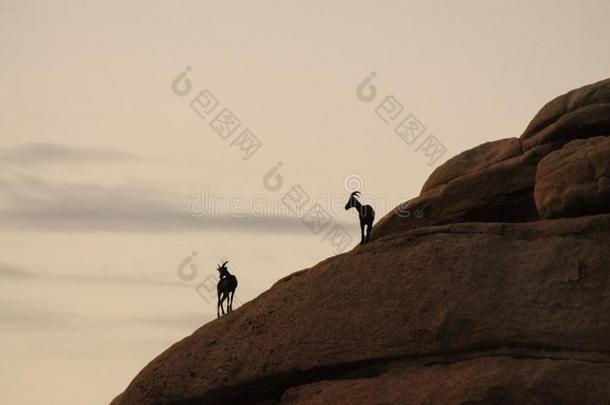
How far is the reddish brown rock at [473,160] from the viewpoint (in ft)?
91.6

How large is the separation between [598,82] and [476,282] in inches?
261

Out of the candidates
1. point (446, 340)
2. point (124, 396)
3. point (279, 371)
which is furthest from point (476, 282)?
point (124, 396)

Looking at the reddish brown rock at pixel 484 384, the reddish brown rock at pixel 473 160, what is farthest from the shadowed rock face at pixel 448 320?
the reddish brown rock at pixel 473 160

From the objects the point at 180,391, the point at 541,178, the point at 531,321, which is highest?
the point at 180,391

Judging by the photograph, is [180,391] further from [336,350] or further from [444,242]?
[444,242]

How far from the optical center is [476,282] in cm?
2256

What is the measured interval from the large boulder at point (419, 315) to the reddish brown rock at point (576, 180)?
0.61 meters

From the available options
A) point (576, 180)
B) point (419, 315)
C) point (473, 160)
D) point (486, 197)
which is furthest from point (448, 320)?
point (473, 160)

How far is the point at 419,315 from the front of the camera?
22547 mm

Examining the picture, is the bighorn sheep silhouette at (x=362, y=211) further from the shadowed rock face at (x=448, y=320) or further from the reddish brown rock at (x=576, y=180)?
the reddish brown rock at (x=576, y=180)

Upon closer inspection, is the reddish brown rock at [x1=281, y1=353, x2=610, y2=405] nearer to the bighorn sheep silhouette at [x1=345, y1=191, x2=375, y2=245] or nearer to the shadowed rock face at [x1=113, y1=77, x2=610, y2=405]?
the shadowed rock face at [x1=113, y1=77, x2=610, y2=405]

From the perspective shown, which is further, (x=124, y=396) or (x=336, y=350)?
(x=124, y=396)

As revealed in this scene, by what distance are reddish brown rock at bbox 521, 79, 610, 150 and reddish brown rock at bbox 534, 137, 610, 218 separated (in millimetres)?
1037

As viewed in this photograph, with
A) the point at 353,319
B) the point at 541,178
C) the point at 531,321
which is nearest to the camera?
the point at 531,321
